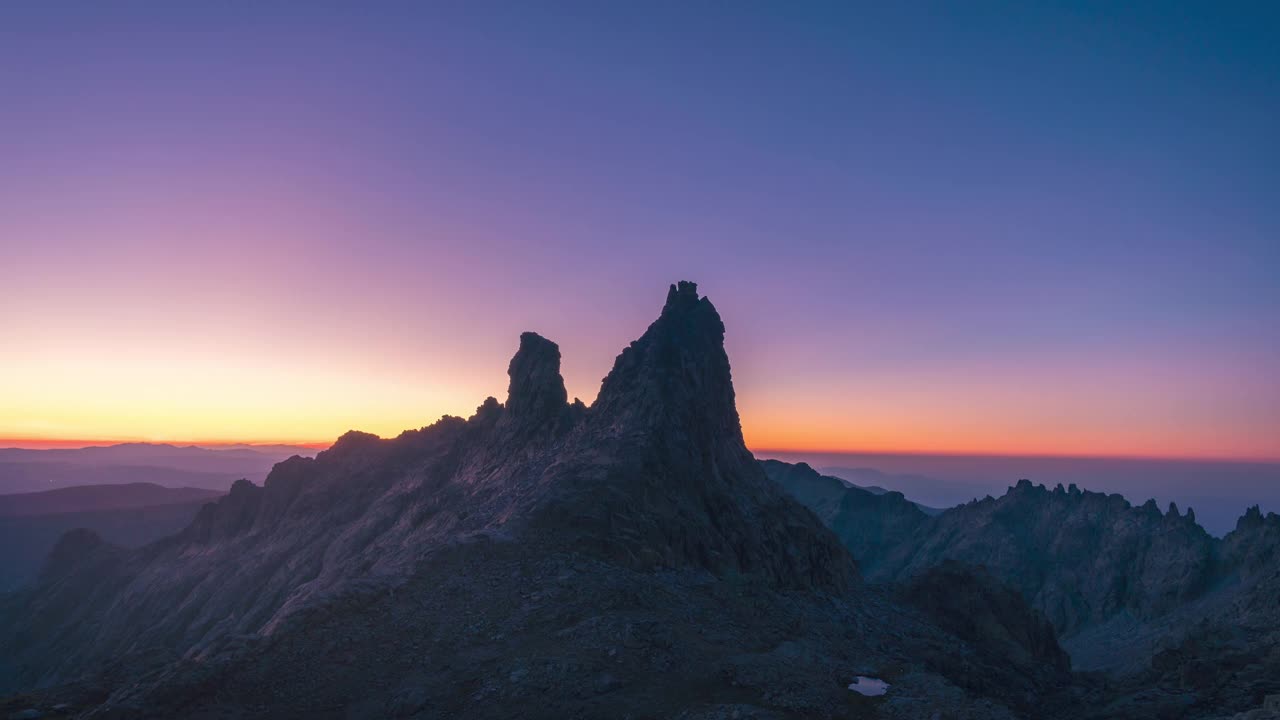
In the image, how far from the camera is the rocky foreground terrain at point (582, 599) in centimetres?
3002

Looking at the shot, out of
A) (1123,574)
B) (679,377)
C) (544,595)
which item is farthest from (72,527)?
(1123,574)

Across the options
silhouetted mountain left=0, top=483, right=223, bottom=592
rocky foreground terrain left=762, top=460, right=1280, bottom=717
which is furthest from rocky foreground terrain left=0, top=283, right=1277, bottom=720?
silhouetted mountain left=0, top=483, right=223, bottom=592

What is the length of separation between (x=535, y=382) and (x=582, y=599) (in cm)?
3877

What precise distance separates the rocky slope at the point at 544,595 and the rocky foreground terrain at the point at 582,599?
20cm

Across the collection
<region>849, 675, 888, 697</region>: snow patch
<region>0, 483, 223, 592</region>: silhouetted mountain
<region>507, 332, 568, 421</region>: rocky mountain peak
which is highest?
<region>507, 332, 568, 421</region>: rocky mountain peak

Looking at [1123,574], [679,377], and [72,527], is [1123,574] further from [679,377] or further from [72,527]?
[72,527]

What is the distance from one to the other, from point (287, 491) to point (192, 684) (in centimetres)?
7479

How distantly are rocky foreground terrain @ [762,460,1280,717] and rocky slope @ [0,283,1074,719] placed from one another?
909 centimetres

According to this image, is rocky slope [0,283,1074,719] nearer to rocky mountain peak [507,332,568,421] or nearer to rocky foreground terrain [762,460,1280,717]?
rocky mountain peak [507,332,568,421]

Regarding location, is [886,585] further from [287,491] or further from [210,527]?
[210,527]

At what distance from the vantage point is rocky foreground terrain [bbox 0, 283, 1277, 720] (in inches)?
1182

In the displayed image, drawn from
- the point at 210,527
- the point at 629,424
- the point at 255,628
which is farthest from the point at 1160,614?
the point at 210,527

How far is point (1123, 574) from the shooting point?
375 feet

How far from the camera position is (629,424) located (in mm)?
Result: 60906
